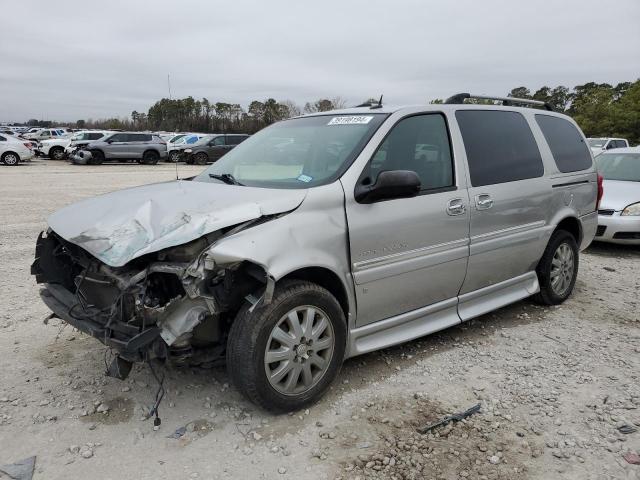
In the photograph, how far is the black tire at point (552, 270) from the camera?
187 inches

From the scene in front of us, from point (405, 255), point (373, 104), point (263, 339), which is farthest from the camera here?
point (373, 104)

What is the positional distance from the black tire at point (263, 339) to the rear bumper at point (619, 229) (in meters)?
5.82

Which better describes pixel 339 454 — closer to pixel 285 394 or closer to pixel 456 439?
pixel 285 394

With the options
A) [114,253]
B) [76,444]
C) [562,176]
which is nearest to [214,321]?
[114,253]

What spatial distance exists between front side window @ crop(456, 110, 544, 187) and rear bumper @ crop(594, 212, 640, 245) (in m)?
3.44

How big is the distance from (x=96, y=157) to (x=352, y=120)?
2467 cm

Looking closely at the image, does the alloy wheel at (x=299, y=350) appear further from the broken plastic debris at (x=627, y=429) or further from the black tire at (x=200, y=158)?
the black tire at (x=200, y=158)

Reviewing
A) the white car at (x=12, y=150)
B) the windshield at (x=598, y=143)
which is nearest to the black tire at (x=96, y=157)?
Answer: the white car at (x=12, y=150)

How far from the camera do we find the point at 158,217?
289 centimetres

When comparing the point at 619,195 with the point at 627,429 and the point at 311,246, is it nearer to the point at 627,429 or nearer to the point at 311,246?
the point at 627,429

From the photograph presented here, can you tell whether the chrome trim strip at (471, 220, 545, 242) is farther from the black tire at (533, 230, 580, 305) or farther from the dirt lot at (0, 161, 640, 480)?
the dirt lot at (0, 161, 640, 480)

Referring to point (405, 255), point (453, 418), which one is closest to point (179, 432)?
point (453, 418)

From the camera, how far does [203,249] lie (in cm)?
275

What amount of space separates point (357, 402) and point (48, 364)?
Answer: 2.23m
